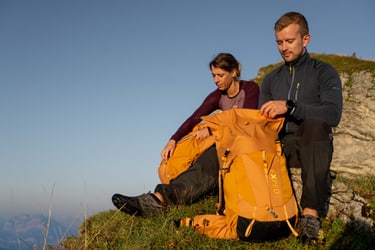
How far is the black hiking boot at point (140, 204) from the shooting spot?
639cm

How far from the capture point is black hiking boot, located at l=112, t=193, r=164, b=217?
6395mm

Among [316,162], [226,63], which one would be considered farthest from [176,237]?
[226,63]

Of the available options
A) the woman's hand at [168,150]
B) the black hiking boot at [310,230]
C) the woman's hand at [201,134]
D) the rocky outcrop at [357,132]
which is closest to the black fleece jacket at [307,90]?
the woman's hand at [201,134]

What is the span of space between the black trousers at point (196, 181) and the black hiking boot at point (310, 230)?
215cm

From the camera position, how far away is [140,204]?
6.52 meters

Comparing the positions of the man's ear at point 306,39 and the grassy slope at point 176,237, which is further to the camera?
the man's ear at point 306,39

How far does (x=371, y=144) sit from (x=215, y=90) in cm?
572

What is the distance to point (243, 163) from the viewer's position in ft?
17.6

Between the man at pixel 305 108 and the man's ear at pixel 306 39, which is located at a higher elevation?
the man's ear at pixel 306 39

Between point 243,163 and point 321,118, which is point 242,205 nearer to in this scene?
point 243,163

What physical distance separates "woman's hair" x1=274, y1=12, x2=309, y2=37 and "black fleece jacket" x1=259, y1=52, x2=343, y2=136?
0.48 metres

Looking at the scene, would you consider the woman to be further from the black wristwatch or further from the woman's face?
the black wristwatch

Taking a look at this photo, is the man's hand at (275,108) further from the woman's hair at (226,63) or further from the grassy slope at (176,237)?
the woman's hair at (226,63)

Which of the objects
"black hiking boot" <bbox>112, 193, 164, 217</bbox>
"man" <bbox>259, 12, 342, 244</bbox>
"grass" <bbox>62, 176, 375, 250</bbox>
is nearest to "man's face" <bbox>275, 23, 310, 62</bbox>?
"man" <bbox>259, 12, 342, 244</bbox>
